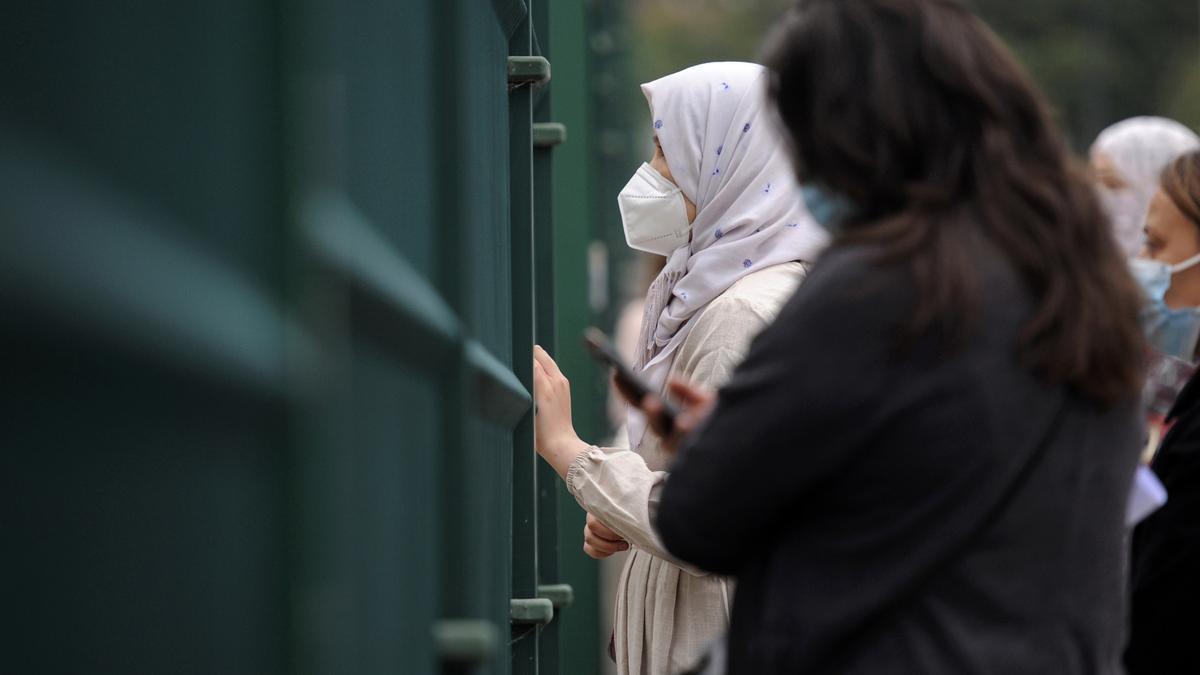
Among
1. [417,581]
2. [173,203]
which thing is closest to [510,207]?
[417,581]

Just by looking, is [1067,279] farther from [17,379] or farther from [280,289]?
[17,379]

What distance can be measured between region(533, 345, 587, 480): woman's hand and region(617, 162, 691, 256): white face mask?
0.27 meters

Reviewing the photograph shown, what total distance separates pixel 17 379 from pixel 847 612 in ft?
2.80

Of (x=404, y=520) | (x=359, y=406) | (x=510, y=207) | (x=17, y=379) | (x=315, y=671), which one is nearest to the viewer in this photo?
(x=17, y=379)

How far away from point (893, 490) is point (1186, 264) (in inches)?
109

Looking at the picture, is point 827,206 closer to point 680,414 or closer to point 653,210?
point 680,414

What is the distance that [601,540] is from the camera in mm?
2615

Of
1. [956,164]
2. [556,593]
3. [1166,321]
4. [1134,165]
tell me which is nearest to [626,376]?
[956,164]

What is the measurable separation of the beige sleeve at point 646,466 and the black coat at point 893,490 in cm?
88

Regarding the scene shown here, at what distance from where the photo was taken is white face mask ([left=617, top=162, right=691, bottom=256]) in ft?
8.59

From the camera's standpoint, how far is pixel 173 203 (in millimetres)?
701

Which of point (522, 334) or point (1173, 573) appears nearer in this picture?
point (522, 334)

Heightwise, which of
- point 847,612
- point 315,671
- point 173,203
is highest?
point 173,203

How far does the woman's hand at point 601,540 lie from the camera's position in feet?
8.48
